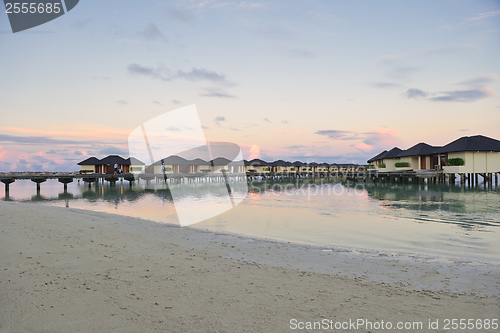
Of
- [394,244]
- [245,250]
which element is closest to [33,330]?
[245,250]

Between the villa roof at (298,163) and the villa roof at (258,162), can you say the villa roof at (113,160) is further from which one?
the villa roof at (298,163)

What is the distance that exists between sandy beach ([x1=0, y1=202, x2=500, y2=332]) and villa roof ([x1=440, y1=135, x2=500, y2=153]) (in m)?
36.0

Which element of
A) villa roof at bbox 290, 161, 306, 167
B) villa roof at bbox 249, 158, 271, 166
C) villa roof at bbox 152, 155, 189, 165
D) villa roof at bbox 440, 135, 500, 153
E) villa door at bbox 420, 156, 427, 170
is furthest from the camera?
villa roof at bbox 290, 161, 306, 167

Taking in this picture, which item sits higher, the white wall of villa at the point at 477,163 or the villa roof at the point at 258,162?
the villa roof at the point at 258,162

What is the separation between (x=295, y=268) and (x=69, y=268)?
3.88 meters

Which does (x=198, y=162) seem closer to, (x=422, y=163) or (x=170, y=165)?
(x=170, y=165)

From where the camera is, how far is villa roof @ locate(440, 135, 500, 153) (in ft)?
114

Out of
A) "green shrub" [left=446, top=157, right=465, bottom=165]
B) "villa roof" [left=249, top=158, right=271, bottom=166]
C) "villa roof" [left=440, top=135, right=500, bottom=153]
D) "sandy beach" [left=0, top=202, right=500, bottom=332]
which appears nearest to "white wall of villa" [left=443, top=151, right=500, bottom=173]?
"green shrub" [left=446, top=157, right=465, bottom=165]

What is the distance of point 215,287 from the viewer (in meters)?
4.20

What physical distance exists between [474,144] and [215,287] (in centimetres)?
4206

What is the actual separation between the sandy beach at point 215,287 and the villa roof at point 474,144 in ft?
118

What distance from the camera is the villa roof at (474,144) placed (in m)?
34.6

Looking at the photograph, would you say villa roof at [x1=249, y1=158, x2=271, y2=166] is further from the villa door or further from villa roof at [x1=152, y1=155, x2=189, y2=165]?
the villa door

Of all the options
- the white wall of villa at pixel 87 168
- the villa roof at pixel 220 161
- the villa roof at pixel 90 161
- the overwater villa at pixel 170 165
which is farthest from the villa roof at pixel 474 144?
the white wall of villa at pixel 87 168
